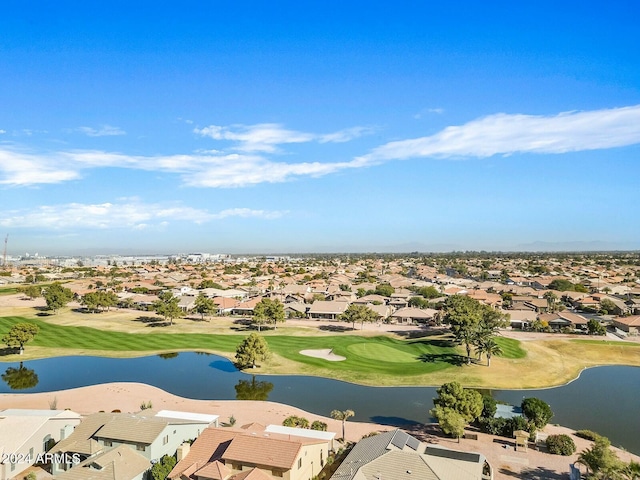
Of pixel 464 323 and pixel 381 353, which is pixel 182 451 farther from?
pixel 464 323

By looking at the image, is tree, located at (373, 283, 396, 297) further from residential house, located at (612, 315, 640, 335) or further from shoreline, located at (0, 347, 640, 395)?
shoreline, located at (0, 347, 640, 395)

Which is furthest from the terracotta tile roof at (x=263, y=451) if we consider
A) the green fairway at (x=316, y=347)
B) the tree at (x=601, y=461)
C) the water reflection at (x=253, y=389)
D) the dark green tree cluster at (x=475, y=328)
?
the dark green tree cluster at (x=475, y=328)

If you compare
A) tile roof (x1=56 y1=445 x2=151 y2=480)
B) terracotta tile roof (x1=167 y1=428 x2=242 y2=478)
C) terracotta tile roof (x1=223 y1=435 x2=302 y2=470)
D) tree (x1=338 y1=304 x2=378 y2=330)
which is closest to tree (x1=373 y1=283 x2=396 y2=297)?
tree (x1=338 y1=304 x2=378 y2=330)

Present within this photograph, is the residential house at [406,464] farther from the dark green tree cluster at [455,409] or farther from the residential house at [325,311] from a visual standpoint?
the residential house at [325,311]

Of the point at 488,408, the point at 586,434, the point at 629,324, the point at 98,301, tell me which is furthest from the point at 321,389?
the point at 98,301

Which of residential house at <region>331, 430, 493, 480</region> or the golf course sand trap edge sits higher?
residential house at <region>331, 430, 493, 480</region>

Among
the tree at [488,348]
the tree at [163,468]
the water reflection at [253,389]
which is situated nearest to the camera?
the tree at [163,468]

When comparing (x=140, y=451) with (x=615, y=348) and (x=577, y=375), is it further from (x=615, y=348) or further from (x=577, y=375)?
(x=615, y=348)
